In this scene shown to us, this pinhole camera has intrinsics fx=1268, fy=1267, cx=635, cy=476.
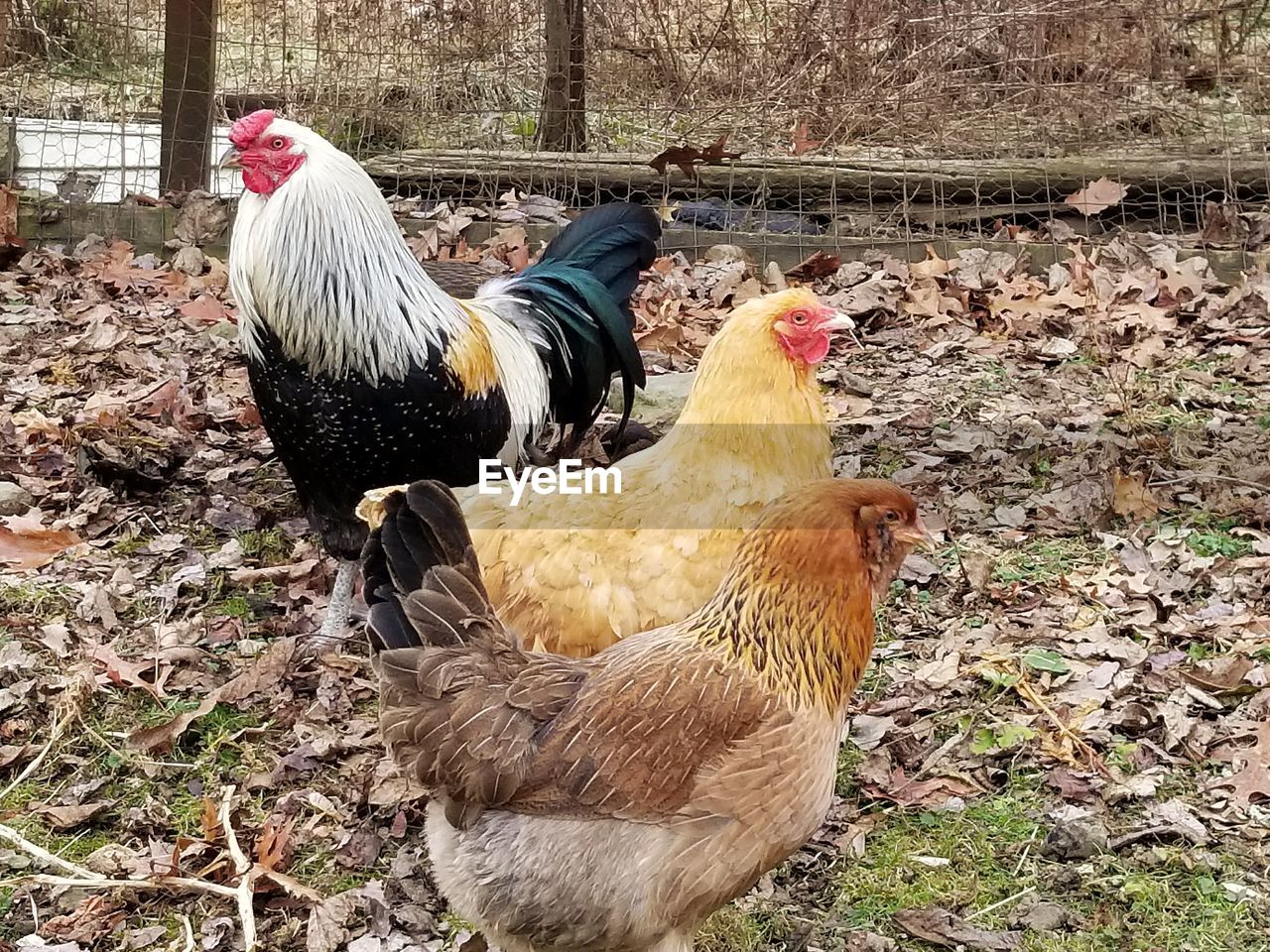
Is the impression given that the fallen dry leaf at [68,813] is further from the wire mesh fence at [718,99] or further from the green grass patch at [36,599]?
the wire mesh fence at [718,99]

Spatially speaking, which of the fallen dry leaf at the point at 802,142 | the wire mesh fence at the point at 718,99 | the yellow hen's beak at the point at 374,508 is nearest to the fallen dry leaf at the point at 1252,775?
the yellow hen's beak at the point at 374,508

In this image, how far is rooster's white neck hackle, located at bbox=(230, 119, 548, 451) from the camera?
430 centimetres

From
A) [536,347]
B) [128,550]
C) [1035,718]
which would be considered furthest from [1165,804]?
[128,550]

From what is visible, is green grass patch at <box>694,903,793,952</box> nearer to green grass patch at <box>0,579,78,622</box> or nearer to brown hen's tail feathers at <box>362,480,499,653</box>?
brown hen's tail feathers at <box>362,480,499,653</box>

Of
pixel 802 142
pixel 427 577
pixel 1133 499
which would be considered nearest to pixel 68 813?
pixel 427 577

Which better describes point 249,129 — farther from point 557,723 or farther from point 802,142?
point 802,142

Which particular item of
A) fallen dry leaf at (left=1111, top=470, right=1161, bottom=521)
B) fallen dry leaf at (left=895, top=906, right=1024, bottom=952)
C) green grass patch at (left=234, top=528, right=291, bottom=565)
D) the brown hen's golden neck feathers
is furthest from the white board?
fallen dry leaf at (left=895, top=906, right=1024, bottom=952)

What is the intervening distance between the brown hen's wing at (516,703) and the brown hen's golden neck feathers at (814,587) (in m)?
0.08

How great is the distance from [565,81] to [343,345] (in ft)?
15.2

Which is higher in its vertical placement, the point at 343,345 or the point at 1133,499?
the point at 343,345

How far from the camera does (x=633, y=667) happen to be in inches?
118

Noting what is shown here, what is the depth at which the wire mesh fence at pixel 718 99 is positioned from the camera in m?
8.24

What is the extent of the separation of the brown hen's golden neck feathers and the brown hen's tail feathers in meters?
0.57

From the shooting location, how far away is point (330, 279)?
4.36 metres
